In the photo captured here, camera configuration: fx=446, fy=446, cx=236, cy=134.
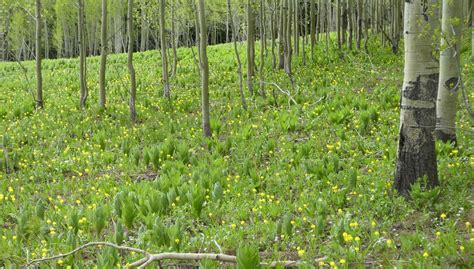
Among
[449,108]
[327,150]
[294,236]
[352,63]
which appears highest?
[352,63]

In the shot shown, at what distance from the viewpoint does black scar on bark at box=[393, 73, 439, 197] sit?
459cm

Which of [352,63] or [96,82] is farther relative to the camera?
[96,82]

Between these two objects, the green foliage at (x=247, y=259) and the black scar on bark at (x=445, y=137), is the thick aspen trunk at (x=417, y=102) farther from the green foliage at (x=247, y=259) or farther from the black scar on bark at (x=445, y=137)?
the green foliage at (x=247, y=259)

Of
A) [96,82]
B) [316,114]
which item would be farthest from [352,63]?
[96,82]

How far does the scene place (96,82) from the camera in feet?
51.0

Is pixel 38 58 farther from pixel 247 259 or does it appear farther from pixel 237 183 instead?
pixel 247 259

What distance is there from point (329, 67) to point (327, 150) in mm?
7434

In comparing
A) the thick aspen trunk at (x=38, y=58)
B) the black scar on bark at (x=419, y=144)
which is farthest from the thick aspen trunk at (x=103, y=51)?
the black scar on bark at (x=419, y=144)

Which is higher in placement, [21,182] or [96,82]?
[96,82]

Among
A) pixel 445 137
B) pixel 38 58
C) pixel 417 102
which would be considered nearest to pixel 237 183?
pixel 417 102

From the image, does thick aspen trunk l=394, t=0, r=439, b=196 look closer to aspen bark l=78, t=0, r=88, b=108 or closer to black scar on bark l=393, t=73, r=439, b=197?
black scar on bark l=393, t=73, r=439, b=197

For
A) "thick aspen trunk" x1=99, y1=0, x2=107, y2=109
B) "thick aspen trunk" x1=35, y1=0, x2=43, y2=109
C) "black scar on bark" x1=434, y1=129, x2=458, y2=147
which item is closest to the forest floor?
"black scar on bark" x1=434, y1=129, x2=458, y2=147

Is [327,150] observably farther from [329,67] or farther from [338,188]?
[329,67]

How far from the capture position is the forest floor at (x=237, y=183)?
410cm
